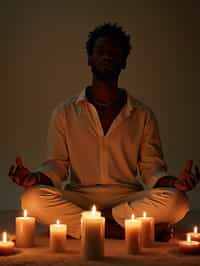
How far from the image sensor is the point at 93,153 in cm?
301

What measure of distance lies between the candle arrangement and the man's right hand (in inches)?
8.0

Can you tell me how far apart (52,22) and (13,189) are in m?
1.36

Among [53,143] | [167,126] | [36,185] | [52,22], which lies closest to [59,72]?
[52,22]

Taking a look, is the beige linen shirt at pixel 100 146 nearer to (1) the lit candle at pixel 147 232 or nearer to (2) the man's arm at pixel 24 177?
(2) the man's arm at pixel 24 177

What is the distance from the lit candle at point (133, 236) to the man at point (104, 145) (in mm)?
409

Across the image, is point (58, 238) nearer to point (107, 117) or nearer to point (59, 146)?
point (59, 146)

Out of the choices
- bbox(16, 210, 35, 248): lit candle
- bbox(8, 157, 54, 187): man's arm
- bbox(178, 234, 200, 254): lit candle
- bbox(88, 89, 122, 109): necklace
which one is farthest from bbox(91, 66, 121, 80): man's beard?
bbox(178, 234, 200, 254): lit candle

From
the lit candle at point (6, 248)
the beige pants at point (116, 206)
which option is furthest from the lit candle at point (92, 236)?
the beige pants at point (116, 206)

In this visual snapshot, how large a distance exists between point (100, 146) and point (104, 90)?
34cm

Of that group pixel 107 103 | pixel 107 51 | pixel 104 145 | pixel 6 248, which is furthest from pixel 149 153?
pixel 6 248

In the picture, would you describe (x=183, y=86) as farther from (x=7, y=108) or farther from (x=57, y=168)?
(x=57, y=168)

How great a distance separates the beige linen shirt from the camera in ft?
9.86

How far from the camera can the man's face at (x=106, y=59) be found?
3.04 meters

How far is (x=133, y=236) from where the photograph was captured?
94.4 inches
